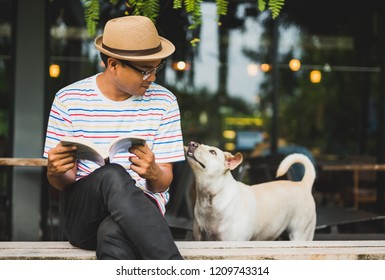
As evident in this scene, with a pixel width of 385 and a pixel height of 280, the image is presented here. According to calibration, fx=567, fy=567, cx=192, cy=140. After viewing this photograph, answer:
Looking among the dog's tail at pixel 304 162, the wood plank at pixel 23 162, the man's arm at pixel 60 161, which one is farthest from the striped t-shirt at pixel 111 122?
the wood plank at pixel 23 162

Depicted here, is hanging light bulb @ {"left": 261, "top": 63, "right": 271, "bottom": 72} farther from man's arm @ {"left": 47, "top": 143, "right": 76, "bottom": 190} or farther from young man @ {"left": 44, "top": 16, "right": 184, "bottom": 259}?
man's arm @ {"left": 47, "top": 143, "right": 76, "bottom": 190}

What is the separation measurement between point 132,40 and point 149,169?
574mm

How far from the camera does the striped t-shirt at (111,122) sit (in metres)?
2.49

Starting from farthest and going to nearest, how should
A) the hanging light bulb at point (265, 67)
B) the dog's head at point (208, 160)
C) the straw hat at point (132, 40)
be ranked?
the hanging light bulb at point (265, 67)
the dog's head at point (208, 160)
the straw hat at point (132, 40)

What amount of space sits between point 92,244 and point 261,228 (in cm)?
125

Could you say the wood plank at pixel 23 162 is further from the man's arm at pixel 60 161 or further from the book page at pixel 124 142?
the book page at pixel 124 142

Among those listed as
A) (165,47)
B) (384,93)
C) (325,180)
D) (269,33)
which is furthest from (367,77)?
(165,47)

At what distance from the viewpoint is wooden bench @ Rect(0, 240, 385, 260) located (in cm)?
222

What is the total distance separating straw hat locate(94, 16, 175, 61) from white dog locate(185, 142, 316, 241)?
0.77 meters

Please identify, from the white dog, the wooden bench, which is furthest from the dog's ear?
the wooden bench

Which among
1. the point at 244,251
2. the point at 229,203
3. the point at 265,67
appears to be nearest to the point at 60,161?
the point at 244,251

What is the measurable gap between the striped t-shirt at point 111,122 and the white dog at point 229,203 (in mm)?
511

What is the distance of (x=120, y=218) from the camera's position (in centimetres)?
207
